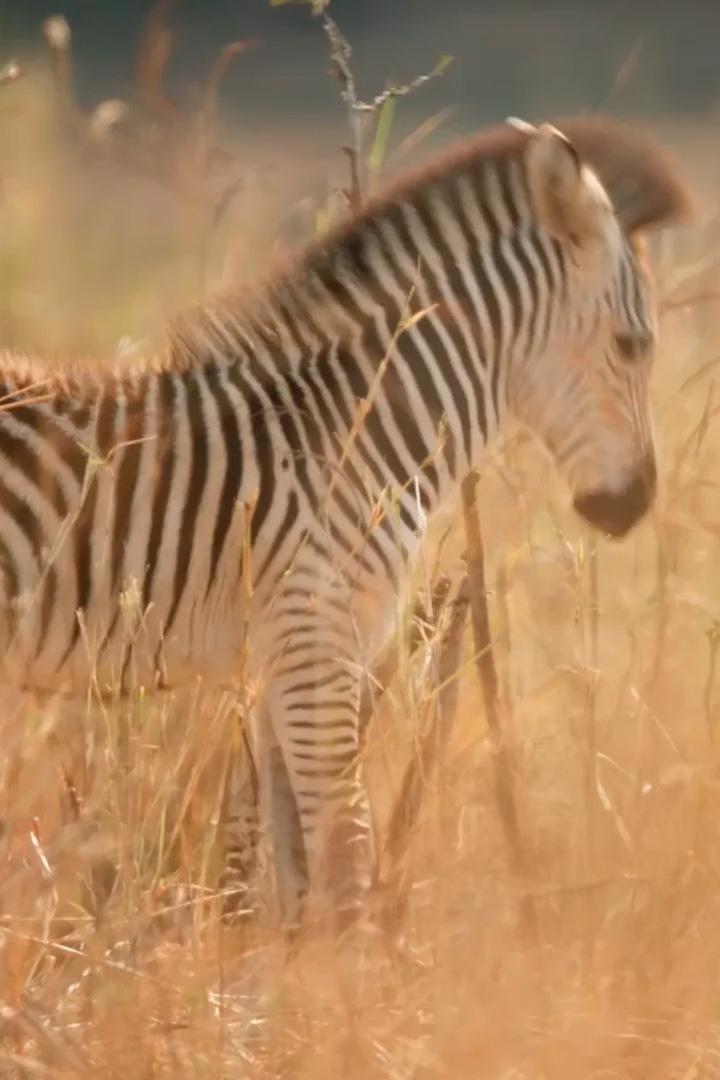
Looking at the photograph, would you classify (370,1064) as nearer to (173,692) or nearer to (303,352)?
(173,692)

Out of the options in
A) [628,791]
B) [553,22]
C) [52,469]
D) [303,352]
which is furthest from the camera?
[553,22]

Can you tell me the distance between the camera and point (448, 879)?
1.60m

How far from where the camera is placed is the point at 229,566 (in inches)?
79.7

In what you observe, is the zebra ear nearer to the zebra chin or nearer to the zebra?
the zebra

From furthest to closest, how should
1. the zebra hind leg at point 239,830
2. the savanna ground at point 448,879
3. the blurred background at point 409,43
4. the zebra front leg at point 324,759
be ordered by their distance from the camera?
the blurred background at point 409,43 < the zebra hind leg at point 239,830 < the zebra front leg at point 324,759 < the savanna ground at point 448,879

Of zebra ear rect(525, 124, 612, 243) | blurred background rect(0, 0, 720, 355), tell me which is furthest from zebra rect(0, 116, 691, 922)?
blurred background rect(0, 0, 720, 355)

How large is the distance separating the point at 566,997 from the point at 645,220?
1.20 metres

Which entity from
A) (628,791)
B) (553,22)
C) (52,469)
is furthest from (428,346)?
(553,22)

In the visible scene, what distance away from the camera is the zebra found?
196 centimetres

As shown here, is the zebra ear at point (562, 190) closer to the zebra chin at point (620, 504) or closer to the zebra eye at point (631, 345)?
the zebra eye at point (631, 345)

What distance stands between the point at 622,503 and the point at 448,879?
796mm

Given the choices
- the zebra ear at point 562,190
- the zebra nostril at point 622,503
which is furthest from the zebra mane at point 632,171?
the zebra nostril at point 622,503

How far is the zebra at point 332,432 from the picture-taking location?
196 centimetres

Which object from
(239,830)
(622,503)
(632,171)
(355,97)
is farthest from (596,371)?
(239,830)
